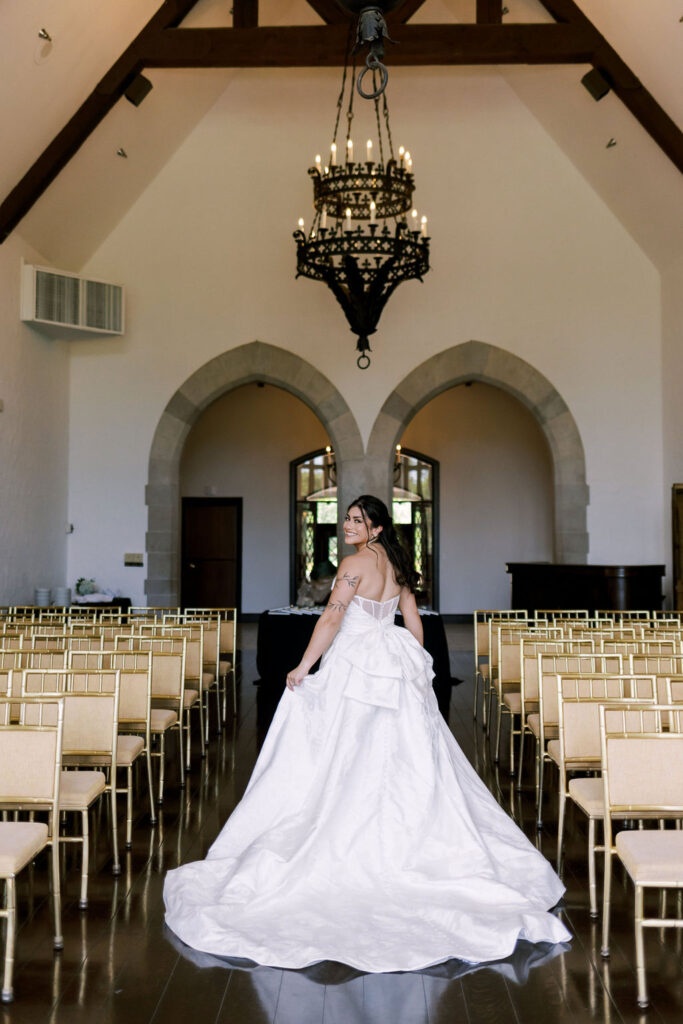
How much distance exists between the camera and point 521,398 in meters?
11.7

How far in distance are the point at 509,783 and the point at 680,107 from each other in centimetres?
625

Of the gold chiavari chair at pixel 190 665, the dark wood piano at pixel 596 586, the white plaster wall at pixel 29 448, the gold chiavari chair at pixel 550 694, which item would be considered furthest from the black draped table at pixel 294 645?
the white plaster wall at pixel 29 448

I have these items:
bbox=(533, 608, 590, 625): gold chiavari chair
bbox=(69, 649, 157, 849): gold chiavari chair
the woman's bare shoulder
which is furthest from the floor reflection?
bbox=(533, 608, 590, 625): gold chiavari chair

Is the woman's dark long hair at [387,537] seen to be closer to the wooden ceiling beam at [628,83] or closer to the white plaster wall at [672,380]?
the wooden ceiling beam at [628,83]

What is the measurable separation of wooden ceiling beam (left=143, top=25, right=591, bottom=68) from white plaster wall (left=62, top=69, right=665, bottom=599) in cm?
200

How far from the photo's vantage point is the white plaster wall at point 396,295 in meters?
11.5

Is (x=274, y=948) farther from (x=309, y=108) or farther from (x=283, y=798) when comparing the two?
(x=309, y=108)

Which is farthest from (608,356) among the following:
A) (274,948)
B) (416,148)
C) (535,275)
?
(274,948)

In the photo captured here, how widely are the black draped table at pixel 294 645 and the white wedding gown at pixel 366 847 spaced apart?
3617mm

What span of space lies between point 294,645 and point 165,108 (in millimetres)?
6090

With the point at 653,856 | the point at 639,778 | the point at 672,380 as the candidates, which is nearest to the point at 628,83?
the point at 672,380

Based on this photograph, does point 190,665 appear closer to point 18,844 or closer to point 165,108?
point 18,844

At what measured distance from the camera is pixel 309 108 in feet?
37.4

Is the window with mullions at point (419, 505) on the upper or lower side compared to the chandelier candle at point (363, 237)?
lower
